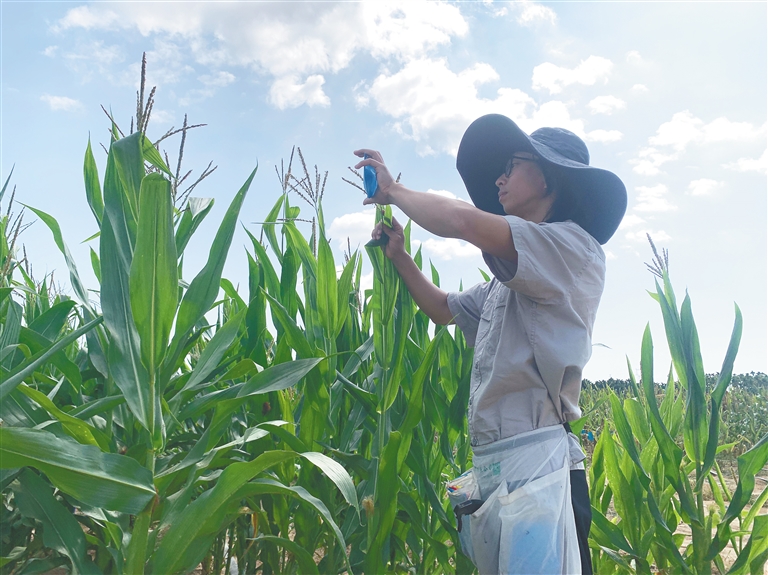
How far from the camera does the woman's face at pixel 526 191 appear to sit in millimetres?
1723

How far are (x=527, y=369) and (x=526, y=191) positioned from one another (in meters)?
0.56

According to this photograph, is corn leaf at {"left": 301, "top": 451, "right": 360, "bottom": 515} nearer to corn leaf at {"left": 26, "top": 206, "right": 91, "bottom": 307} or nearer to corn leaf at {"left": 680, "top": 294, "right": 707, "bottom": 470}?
corn leaf at {"left": 26, "top": 206, "right": 91, "bottom": 307}

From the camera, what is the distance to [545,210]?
175 centimetres

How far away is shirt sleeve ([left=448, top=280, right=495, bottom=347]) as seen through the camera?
1.89 metres

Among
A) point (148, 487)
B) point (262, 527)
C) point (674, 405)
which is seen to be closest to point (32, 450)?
point (148, 487)

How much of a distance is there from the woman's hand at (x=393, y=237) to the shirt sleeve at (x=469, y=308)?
28 centimetres

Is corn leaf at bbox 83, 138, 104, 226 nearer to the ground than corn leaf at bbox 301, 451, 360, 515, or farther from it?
farther from it

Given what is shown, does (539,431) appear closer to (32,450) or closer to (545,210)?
(545,210)

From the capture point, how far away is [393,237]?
5.63 feet

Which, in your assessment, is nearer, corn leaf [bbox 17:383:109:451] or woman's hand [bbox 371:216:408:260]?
corn leaf [bbox 17:383:109:451]

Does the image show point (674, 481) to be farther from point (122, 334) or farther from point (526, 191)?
point (122, 334)

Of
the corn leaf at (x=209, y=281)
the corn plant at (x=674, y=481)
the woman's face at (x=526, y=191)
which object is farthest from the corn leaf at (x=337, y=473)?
the corn plant at (x=674, y=481)

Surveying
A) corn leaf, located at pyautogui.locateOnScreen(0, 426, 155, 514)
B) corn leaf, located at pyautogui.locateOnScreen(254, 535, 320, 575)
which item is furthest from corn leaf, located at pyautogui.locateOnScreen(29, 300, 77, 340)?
corn leaf, located at pyautogui.locateOnScreen(254, 535, 320, 575)

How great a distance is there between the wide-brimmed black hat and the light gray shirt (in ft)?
0.62
